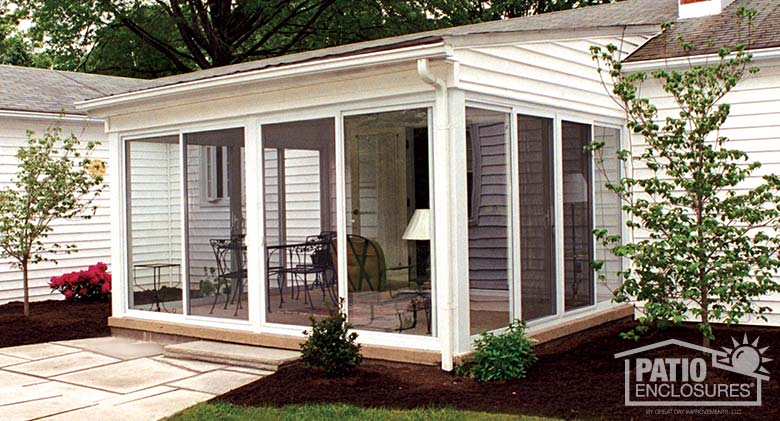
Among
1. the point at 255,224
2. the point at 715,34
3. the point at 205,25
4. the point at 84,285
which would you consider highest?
the point at 205,25

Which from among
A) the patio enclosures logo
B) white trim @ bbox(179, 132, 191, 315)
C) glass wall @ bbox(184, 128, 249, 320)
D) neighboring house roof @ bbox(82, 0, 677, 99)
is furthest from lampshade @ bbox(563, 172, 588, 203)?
white trim @ bbox(179, 132, 191, 315)

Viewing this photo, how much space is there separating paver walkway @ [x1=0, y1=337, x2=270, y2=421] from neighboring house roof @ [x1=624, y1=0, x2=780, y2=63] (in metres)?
5.02

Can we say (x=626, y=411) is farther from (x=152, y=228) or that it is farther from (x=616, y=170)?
(x=152, y=228)

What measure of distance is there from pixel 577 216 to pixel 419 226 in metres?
2.02

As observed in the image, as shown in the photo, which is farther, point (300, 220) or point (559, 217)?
point (559, 217)

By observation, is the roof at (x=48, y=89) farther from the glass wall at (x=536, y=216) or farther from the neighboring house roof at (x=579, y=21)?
the glass wall at (x=536, y=216)

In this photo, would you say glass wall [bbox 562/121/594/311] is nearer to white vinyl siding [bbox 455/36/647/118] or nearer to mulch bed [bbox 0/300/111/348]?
white vinyl siding [bbox 455/36/647/118]

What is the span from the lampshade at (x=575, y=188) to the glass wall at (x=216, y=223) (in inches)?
112

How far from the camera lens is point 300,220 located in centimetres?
691

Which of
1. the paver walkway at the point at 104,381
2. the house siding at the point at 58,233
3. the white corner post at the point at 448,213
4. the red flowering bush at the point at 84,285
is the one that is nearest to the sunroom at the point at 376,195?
the white corner post at the point at 448,213

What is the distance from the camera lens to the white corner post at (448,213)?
5961 mm

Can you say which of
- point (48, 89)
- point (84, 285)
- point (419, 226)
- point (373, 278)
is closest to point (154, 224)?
point (373, 278)

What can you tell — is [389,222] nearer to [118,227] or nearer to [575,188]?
[575,188]

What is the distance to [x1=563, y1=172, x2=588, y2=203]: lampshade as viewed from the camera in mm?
7379
